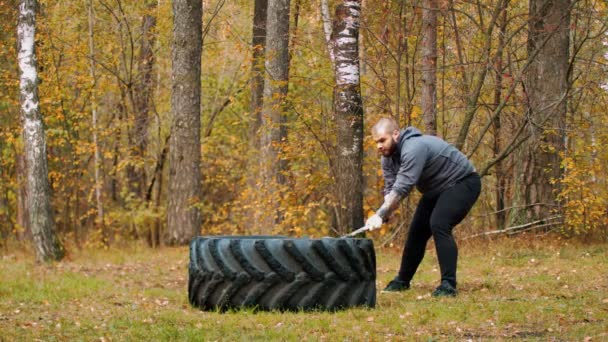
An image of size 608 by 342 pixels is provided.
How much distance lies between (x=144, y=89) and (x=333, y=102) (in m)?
11.2

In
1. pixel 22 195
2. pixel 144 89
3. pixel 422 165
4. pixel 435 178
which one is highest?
pixel 144 89

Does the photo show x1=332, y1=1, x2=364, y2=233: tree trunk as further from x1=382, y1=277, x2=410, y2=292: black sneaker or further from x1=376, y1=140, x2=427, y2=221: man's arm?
x1=376, y1=140, x2=427, y2=221: man's arm

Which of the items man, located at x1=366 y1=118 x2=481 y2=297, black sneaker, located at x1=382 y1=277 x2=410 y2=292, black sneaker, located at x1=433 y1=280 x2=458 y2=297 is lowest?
black sneaker, located at x1=382 y1=277 x2=410 y2=292

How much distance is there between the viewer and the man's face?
306 inches

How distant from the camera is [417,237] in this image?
8.49m

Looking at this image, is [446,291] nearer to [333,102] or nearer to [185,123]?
[333,102]

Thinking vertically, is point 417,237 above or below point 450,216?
below

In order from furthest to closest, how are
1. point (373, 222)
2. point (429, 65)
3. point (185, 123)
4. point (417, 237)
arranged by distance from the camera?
point (185, 123) < point (429, 65) < point (417, 237) < point (373, 222)

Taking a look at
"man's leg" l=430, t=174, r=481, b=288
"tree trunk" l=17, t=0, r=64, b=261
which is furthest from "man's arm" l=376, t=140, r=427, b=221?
"tree trunk" l=17, t=0, r=64, b=261

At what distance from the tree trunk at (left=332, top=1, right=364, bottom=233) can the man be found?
7.89 ft

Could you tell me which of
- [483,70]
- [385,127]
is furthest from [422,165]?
[483,70]

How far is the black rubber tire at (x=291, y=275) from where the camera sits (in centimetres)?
724

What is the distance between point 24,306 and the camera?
26.2ft

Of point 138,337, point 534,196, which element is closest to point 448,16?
point 534,196
